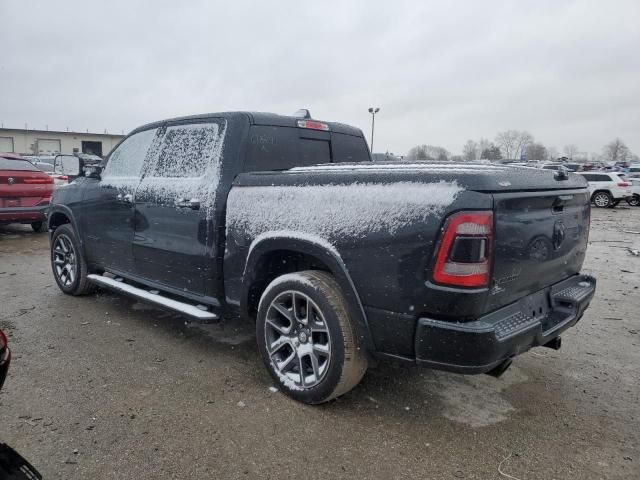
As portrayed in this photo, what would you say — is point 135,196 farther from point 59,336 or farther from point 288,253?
point 288,253

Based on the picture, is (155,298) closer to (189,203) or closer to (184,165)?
(189,203)

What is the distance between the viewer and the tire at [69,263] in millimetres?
5086

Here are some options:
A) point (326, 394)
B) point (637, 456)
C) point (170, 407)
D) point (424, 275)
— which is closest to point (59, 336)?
point (170, 407)

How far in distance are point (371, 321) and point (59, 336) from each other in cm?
300

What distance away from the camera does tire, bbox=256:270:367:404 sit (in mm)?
2705

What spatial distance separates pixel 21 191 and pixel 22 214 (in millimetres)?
439

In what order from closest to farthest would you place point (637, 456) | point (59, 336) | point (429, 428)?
1. point (637, 456)
2. point (429, 428)
3. point (59, 336)

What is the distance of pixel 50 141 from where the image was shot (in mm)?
53406

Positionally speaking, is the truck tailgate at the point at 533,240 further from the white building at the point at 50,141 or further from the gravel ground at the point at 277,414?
the white building at the point at 50,141

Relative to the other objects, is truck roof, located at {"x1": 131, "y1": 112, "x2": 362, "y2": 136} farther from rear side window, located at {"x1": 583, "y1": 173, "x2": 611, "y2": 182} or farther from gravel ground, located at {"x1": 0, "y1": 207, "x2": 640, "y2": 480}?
rear side window, located at {"x1": 583, "y1": 173, "x2": 611, "y2": 182}

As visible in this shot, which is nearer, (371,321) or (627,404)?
(371,321)

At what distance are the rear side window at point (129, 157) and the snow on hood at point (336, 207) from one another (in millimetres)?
1465

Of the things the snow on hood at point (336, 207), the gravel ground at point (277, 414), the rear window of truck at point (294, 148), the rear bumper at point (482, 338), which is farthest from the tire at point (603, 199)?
the snow on hood at point (336, 207)

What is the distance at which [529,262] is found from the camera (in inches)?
101
